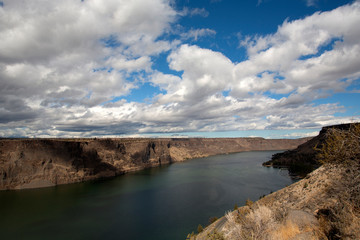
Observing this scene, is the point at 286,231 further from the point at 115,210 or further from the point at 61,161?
the point at 61,161

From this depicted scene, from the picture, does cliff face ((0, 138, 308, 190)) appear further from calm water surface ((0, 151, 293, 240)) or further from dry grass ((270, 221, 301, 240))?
dry grass ((270, 221, 301, 240))

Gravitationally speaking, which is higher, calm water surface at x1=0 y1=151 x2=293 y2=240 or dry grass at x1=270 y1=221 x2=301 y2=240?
dry grass at x1=270 y1=221 x2=301 y2=240

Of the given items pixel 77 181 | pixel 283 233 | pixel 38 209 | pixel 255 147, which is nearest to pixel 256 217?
pixel 283 233

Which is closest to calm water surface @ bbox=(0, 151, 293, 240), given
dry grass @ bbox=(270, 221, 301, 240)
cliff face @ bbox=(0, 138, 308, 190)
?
cliff face @ bbox=(0, 138, 308, 190)

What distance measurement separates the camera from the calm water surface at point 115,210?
25844 mm

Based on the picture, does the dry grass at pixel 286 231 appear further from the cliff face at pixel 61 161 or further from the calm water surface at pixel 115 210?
the cliff face at pixel 61 161

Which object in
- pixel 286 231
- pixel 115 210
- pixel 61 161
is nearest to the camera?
pixel 286 231

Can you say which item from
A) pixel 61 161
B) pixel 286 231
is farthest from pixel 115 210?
pixel 61 161

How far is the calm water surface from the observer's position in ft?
84.8

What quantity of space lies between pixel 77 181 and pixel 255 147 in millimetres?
174885

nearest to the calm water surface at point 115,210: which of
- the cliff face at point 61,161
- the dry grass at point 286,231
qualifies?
the cliff face at point 61,161

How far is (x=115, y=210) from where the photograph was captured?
34688mm

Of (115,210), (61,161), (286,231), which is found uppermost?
(286,231)

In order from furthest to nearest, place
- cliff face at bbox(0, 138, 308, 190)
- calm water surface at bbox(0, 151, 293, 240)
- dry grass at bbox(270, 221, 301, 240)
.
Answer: cliff face at bbox(0, 138, 308, 190) → calm water surface at bbox(0, 151, 293, 240) → dry grass at bbox(270, 221, 301, 240)
